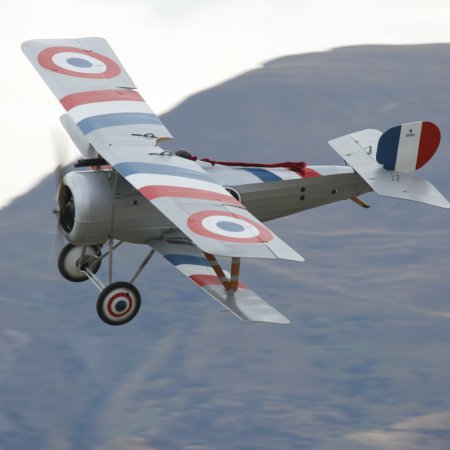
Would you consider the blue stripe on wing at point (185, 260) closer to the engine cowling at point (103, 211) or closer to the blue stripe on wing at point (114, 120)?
the engine cowling at point (103, 211)

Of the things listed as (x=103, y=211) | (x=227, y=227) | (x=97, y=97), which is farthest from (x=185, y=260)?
(x=97, y=97)

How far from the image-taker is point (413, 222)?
83312 mm

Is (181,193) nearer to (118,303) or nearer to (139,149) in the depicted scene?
(139,149)

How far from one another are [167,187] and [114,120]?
2.70 metres

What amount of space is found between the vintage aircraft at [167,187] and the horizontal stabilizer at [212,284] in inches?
0.7

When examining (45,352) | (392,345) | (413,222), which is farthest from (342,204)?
(45,352)

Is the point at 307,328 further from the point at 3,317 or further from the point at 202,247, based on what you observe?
the point at 202,247

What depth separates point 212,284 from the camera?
1870cm

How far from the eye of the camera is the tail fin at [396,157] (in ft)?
69.8

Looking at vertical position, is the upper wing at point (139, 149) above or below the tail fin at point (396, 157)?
above

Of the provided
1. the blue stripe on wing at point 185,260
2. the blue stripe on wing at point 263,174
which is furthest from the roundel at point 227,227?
the blue stripe on wing at point 263,174

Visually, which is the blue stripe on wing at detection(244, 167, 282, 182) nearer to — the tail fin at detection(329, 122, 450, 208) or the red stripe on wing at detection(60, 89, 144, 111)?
the tail fin at detection(329, 122, 450, 208)

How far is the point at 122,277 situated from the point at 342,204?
2347cm

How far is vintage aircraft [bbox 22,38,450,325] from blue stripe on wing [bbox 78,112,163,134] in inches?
0.9
